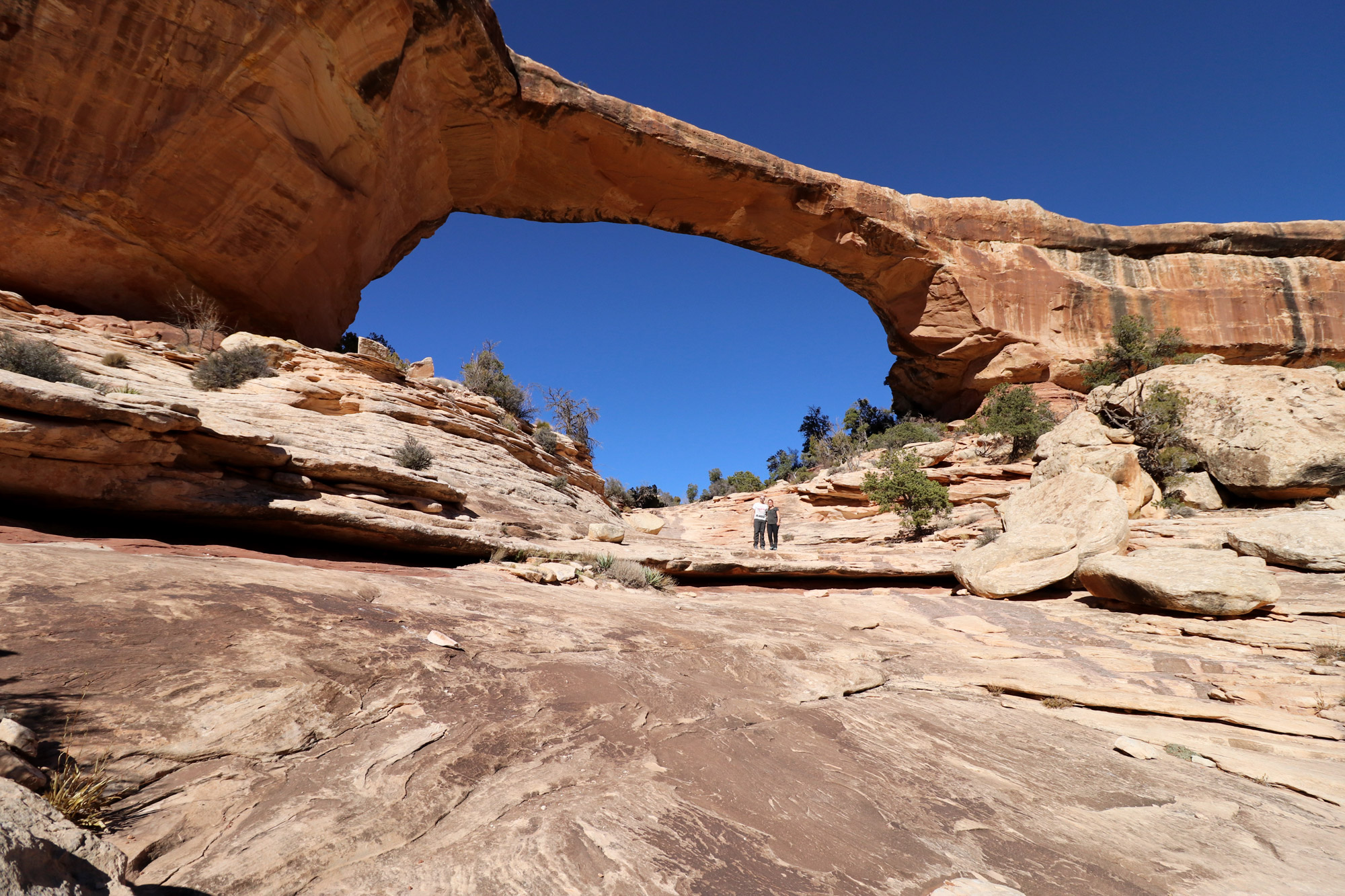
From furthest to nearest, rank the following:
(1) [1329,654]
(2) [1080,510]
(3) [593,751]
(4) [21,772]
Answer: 1. (2) [1080,510]
2. (1) [1329,654]
3. (3) [593,751]
4. (4) [21,772]

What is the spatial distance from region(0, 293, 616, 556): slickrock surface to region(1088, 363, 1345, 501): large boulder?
13.8 metres

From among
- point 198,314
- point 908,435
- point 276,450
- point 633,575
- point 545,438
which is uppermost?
point 198,314

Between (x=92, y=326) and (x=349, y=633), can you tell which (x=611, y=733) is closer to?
(x=349, y=633)

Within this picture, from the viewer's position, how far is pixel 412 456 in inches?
388

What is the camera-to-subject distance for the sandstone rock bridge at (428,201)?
11.5 metres

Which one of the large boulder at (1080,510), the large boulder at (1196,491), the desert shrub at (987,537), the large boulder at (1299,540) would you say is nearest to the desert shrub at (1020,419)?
the large boulder at (1196,491)

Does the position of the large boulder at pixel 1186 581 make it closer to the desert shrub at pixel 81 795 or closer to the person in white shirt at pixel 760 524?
the person in white shirt at pixel 760 524

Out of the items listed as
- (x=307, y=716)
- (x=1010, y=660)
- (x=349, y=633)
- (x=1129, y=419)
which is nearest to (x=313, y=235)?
(x=349, y=633)

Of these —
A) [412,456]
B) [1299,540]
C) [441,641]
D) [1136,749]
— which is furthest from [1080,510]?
[412,456]

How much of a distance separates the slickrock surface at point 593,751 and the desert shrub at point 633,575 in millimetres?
2355

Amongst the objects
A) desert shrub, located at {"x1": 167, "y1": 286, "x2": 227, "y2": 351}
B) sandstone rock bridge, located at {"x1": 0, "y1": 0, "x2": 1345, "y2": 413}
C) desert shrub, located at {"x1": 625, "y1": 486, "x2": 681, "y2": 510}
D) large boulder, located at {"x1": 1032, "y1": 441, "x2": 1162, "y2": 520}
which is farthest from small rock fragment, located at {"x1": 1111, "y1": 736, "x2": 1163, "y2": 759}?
desert shrub, located at {"x1": 625, "y1": 486, "x2": 681, "y2": 510}

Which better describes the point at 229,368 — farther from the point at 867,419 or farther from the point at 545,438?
the point at 867,419

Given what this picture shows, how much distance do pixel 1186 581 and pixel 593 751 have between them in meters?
7.42

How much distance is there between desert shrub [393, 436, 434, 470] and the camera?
32.0 ft
